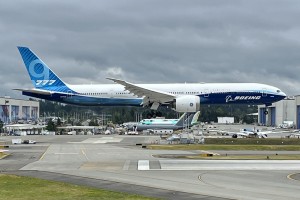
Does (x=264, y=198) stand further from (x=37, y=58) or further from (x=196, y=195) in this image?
(x=37, y=58)

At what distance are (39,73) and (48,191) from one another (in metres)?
51.5

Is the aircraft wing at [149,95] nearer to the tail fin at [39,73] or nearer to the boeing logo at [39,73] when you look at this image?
the tail fin at [39,73]

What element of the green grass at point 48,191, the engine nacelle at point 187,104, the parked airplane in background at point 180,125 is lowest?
the green grass at point 48,191

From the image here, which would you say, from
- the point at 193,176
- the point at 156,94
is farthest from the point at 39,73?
the point at 193,176

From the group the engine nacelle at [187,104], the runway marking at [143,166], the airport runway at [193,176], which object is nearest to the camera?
the airport runway at [193,176]

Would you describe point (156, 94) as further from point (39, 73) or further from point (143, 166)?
point (143, 166)

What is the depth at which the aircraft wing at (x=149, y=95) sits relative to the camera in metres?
65.3

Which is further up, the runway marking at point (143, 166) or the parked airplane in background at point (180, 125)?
the parked airplane in background at point (180, 125)

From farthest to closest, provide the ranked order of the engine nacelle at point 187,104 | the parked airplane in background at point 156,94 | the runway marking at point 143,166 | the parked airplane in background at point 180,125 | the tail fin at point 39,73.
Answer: the parked airplane in background at point 180,125 < the tail fin at point 39,73 < the parked airplane in background at point 156,94 < the engine nacelle at point 187,104 < the runway marking at point 143,166

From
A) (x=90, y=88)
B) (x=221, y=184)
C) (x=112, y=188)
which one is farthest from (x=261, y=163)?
(x=90, y=88)

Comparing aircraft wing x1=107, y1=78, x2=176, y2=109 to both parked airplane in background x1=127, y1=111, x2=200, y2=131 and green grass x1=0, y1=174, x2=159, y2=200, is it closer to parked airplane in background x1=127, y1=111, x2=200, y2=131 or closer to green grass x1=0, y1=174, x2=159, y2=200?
green grass x1=0, y1=174, x2=159, y2=200

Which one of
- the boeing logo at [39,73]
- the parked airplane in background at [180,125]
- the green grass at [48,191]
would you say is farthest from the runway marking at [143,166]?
the parked airplane in background at [180,125]

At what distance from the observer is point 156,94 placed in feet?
218

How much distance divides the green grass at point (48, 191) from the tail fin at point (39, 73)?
43.6 metres
